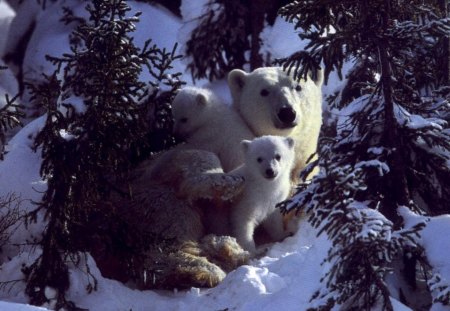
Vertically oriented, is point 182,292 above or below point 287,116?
below

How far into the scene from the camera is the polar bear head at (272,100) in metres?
7.50

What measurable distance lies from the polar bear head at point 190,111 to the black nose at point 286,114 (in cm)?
70

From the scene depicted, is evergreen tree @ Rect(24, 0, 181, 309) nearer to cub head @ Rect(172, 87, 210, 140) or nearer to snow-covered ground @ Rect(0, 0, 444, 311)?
snow-covered ground @ Rect(0, 0, 444, 311)

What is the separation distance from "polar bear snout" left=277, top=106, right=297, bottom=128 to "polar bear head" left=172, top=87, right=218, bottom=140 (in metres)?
0.69

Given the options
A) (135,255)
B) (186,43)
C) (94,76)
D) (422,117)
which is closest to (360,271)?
(422,117)

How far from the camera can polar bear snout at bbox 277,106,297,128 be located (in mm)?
7414

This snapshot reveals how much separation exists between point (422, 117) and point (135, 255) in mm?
2278

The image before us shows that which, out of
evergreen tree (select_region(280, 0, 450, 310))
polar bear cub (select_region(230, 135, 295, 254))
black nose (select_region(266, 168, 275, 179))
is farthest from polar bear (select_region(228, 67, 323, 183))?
evergreen tree (select_region(280, 0, 450, 310))

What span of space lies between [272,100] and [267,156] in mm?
999

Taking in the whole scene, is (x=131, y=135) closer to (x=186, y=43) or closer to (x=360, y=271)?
(x=360, y=271)

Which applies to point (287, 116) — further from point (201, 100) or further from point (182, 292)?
point (182, 292)

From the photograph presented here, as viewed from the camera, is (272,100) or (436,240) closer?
(436,240)

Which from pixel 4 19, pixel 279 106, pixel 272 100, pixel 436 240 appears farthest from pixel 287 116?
pixel 4 19

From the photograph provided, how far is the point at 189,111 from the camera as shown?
7523 mm
